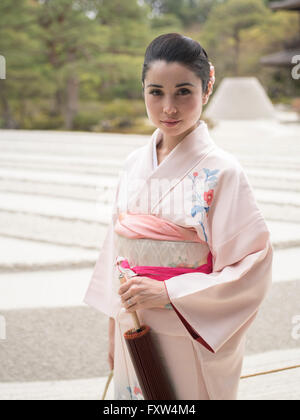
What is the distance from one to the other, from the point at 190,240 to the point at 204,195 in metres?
0.10

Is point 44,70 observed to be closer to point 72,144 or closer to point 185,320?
point 72,144

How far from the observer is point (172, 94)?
2.59 ft

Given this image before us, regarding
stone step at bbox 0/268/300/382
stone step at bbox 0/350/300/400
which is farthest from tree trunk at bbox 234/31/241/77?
stone step at bbox 0/350/300/400

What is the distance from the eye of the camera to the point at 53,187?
12.3ft

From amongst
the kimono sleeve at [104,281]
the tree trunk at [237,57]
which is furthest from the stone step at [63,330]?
the tree trunk at [237,57]

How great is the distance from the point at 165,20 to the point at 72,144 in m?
11.0

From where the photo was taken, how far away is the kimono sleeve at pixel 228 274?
2.62 ft

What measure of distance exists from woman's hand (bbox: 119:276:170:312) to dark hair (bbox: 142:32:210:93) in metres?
0.42

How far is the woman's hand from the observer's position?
81cm

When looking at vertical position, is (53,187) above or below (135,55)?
below

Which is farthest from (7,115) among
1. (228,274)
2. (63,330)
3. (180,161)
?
(228,274)
